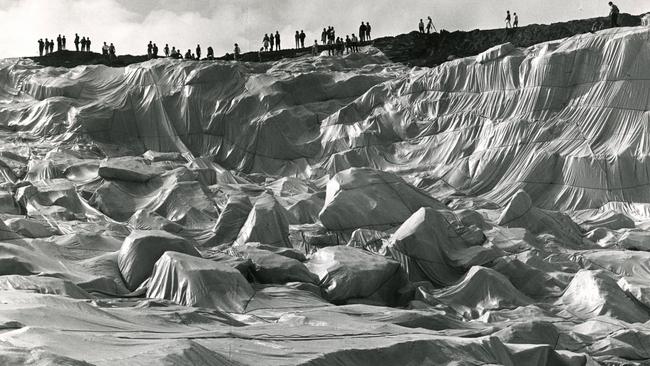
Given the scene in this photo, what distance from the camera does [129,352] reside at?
10.3m

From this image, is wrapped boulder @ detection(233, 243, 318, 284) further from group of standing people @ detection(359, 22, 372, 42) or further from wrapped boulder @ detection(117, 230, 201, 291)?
group of standing people @ detection(359, 22, 372, 42)

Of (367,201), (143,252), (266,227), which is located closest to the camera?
(143,252)

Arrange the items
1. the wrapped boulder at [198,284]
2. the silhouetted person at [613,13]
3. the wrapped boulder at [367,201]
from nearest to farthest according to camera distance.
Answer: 1. the wrapped boulder at [198,284]
2. the wrapped boulder at [367,201]
3. the silhouetted person at [613,13]

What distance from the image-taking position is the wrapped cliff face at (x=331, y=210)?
42.3ft

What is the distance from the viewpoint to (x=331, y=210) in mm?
22328

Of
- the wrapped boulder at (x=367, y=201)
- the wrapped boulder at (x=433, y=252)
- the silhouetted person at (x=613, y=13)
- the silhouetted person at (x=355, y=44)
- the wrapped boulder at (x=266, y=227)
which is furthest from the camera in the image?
the silhouetted person at (x=355, y=44)

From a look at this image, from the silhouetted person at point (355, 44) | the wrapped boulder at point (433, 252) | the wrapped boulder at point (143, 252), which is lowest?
the wrapped boulder at point (433, 252)

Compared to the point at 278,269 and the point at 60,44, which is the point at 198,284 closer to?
the point at 278,269

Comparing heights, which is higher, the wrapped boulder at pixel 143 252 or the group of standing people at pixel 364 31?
the group of standing people at pixel 364 31

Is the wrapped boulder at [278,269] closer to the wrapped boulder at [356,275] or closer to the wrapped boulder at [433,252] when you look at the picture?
the wrapped boulder at [356,275]

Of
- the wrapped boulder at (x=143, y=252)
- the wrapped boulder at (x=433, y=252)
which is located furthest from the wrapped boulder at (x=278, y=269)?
the wrapped boulder at (x=433, y=252)

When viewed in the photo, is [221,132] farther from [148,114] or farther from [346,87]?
[346,87]

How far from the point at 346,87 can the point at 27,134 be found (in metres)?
11.5

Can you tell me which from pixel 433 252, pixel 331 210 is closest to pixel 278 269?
pixel 433 252
